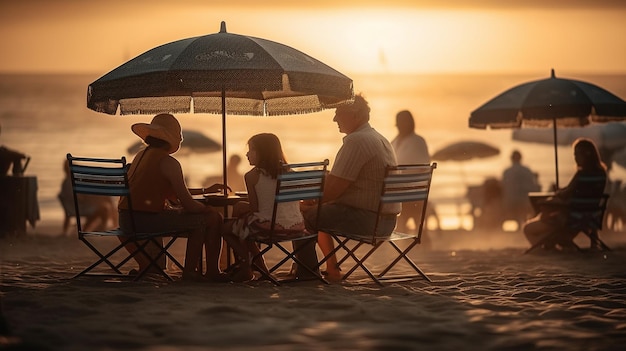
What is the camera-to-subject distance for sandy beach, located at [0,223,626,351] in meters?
5.79

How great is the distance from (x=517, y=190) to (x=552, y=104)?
18.0ft

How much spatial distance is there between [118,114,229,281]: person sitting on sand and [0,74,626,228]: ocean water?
10.4m

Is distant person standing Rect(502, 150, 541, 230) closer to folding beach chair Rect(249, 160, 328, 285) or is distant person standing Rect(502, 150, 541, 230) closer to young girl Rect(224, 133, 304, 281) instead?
folding beach chair Rect(249, 160, 328, 285)

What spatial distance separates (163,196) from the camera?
820 cm

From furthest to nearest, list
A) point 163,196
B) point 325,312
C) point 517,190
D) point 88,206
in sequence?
point 517,190, point 88,206, point 163,196, point 325,312

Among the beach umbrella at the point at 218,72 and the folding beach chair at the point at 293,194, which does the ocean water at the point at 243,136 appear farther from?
the folding beach chair at the point at 293,194

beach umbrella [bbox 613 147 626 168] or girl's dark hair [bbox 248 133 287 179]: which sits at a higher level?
beach umbrella [bbox 613 147 626 168]

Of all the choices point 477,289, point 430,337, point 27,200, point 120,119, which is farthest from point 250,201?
point 120,119

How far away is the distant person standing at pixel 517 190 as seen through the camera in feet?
56.1

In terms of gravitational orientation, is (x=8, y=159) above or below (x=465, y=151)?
below

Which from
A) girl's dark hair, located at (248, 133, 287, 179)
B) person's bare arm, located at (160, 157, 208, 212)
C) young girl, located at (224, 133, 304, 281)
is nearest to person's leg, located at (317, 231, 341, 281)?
young girl, located at (224, 133, 304, 281)

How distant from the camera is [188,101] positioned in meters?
9.57

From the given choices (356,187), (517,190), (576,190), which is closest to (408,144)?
(576,190)

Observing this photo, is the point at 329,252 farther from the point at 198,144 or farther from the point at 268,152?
the point at 198,144
